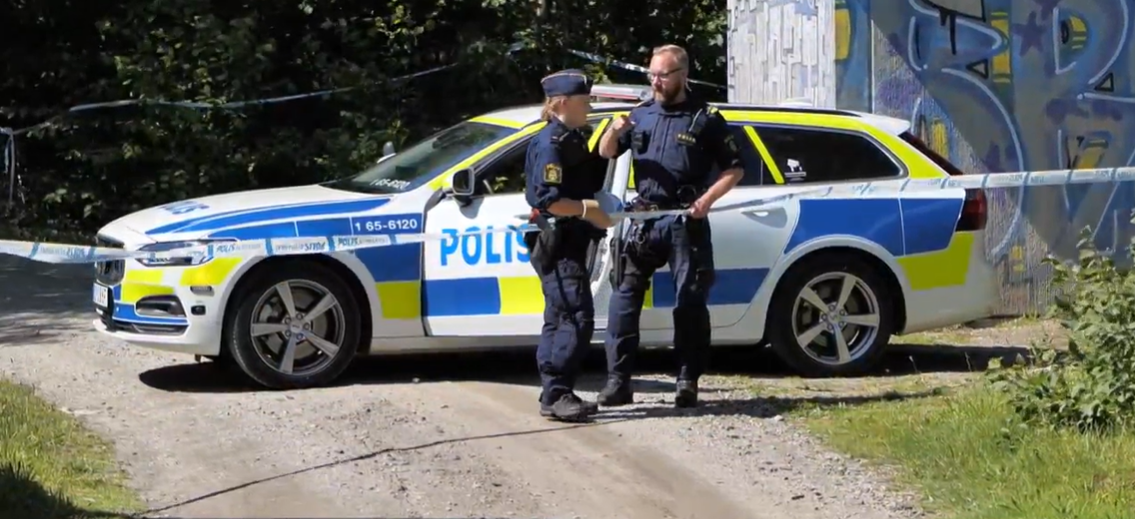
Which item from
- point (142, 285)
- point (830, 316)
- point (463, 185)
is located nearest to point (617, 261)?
point (463, 185)

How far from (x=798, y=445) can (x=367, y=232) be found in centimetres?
247

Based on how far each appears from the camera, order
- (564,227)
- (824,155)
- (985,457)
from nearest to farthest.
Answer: (985,457) → (564,227) → (824,155)

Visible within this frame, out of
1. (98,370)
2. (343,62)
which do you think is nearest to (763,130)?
(98,370)

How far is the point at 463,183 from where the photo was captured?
852 cm

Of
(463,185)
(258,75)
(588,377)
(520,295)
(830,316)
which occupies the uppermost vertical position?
(258,75)

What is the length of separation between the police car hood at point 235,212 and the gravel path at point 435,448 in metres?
0.84

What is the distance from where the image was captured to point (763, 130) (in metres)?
9.24

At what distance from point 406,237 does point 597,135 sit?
3.64ft

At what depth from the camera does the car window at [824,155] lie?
921cm

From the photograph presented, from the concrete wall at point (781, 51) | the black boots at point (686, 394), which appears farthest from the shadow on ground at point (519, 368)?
the concrete wall at point (781, 51)

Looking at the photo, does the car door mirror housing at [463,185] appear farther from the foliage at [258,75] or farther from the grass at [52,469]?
the foliage at [258,75]

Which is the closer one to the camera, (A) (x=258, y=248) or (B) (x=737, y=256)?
(A) (x=258, y=248)

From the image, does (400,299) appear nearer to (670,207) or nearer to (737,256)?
(670,207)

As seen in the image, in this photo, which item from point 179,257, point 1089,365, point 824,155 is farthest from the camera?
point 824,155
